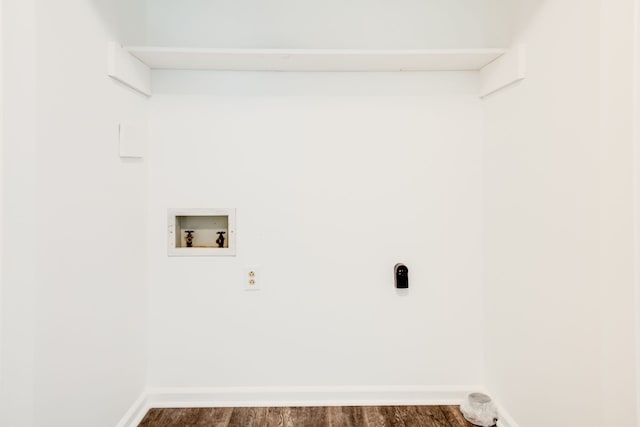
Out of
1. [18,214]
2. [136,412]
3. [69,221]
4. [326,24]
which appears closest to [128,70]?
[69,221]

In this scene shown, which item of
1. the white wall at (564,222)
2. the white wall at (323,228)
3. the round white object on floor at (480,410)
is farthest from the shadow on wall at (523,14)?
the round white object on floor at (480,410)

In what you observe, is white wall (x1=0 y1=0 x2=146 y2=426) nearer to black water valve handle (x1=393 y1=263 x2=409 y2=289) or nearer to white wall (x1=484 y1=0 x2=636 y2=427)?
black water valve handle (x1=393 y1=263 x2=409 y2=289)

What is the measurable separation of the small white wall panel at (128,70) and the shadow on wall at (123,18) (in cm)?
6

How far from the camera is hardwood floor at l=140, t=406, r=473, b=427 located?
179 cm

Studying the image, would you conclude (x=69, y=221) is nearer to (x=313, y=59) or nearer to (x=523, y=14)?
(x=313, y=59)

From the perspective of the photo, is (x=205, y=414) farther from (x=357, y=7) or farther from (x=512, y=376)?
(x=357, y=7)

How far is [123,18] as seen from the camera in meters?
1.66

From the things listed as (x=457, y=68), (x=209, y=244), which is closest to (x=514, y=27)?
(x=457, y=68)

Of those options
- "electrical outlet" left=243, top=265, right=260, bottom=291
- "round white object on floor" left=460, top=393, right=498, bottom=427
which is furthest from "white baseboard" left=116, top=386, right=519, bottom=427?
"electrical outlet" left=243, top=265, right=260, bottom=291

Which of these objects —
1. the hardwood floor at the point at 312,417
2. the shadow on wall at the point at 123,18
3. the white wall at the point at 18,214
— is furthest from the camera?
the hardwood floor at the point at 312,417

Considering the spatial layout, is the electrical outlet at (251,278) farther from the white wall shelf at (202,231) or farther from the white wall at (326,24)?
the white wall at (326,24)

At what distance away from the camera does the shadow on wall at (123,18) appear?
1.51 metres

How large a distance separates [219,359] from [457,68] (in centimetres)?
182

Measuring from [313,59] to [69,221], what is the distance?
1.15m
